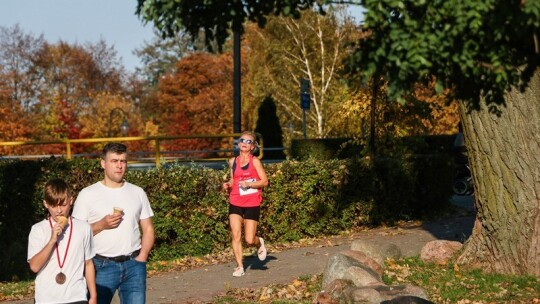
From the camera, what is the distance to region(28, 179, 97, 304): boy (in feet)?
20.1

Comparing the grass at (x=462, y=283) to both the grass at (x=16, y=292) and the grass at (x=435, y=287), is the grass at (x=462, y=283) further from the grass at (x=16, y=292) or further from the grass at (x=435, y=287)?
the grass at (x=16, y=292)

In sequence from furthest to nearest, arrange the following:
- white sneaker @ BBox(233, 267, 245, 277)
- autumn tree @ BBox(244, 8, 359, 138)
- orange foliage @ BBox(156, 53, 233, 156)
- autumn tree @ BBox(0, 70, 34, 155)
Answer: orange foliage @ BBox(156, 53, 233, 156) → autumn tree @ BBox(0, 70, 34, 155) → autumn tree @ BBox(244, 8, 359, 138) → white sneaker @ BBox(233, 267, 245, 277)

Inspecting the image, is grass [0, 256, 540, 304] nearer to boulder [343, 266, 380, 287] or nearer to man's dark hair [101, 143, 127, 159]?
boulder [343, 266, 380, 287]

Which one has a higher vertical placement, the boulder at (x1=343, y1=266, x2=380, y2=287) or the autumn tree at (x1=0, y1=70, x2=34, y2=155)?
the autumn tree at (x1=0, y1=70, x2=34, y2=155)

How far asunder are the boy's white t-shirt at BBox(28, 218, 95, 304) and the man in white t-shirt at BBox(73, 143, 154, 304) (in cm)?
55

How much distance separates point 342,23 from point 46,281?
47.2 meters

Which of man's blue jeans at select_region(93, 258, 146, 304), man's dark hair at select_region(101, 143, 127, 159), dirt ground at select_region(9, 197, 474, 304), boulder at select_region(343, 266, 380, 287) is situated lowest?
dirt ground at select_region(9, 197, 474, 304)

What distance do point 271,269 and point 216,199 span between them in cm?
248

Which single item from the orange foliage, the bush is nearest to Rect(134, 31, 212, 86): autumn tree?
the orange foliage

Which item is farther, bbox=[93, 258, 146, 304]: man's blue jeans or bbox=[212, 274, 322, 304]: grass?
bbox=[212, 274, 322, 304]: grass

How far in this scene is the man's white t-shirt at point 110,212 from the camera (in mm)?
6883

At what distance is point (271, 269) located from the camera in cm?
1293

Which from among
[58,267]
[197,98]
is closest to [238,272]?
[58,267]

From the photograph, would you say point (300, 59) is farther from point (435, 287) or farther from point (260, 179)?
point (435, 287)
